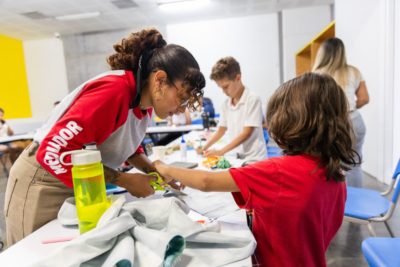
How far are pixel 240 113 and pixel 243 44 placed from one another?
527cm

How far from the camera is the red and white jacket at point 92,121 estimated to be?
2.78 ft

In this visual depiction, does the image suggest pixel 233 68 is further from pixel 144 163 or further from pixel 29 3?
pixel 29 3

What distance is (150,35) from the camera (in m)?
1.09

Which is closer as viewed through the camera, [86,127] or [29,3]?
[86,127]

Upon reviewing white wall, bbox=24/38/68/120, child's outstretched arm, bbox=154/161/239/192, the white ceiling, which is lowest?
child's outstretched arm, bbox=154/161/239/192

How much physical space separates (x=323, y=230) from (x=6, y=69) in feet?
29.4

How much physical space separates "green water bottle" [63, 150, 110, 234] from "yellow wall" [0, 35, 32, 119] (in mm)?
8188

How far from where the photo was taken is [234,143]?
2.06m

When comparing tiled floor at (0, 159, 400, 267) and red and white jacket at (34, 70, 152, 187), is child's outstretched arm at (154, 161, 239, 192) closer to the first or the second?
red and white jacket at (34, 70, 152, 187)

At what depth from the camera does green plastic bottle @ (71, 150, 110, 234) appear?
77 centimetres

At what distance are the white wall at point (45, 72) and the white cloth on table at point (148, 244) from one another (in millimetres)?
8370

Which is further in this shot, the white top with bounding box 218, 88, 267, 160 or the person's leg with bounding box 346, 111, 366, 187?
the person's leg with bounding box 346, 111, 366, 187

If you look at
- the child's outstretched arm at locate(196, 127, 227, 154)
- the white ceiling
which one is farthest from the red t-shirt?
the white ceiling

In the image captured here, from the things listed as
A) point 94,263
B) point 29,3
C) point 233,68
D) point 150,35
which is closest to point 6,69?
point 29,3
